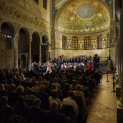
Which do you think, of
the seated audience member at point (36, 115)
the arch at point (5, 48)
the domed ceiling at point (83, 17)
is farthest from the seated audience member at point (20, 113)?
the domed ceiling at point (83, 17)

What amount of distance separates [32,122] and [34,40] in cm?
2292

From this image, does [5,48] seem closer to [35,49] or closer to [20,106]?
[35,49]

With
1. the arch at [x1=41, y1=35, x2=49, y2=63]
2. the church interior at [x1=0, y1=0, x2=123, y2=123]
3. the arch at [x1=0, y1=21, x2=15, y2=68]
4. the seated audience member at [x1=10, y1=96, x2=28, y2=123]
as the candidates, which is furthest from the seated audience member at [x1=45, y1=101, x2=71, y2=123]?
the arch at [x1=41, y1=35, x2=49, y2=63]

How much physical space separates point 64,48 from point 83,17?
25.7ft

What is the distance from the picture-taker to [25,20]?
18.8 m

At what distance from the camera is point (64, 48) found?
30.7 meters

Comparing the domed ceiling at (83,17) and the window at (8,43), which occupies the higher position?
the domed ceiling at (83,17)

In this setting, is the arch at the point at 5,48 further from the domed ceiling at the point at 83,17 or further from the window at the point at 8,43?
the domed ceiling at the point at 83,17

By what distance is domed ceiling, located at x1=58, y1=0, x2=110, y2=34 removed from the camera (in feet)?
88.1

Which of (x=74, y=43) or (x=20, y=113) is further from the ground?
(x=74, y=43)

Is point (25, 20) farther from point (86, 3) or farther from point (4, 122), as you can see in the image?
point (4, 122)

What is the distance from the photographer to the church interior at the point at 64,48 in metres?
6.00

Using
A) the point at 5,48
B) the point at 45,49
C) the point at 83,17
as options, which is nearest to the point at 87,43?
the point at 83,17

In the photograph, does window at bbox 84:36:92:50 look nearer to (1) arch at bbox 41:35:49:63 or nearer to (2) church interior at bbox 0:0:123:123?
(2) church interior at bbox 0:0:123:123
